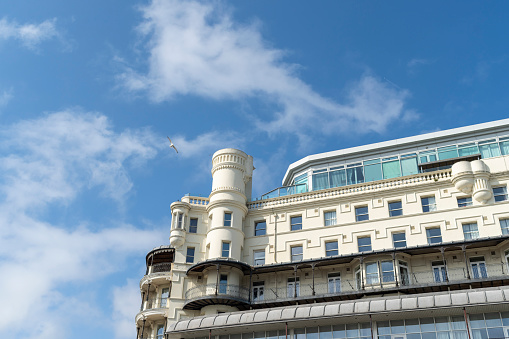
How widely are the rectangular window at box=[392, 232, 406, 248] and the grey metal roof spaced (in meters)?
8.29

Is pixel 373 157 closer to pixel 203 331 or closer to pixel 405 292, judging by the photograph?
pixel 405 292

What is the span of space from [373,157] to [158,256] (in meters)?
21.7

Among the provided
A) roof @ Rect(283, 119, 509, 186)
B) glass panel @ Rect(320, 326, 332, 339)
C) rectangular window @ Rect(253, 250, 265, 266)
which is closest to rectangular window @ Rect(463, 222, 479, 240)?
roof @ Rect(283, 119, 509, 186)

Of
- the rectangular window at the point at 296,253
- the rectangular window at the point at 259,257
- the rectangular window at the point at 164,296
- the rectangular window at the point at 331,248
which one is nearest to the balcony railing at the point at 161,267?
the rectangular window at the point at 164,296

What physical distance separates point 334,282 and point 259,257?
6.91m

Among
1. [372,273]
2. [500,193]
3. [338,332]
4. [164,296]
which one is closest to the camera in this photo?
[338,332]

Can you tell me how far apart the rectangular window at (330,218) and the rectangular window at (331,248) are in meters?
1.69

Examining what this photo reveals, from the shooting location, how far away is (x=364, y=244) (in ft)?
150

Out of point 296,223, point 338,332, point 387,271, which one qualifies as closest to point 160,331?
point 296,223

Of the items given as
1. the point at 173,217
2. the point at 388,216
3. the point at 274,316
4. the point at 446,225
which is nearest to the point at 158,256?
the point at 173,217

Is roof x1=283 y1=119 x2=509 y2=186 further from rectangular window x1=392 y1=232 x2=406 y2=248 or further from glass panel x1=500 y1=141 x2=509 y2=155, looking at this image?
rectangular window x1=392 y1=232 x2=406 y2=248

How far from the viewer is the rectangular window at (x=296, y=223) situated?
48.7 m

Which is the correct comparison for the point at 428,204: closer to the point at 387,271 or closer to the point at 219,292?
the point at 387,271

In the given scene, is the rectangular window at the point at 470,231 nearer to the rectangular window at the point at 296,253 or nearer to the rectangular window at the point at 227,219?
the rectangular window at the point at 296,253
